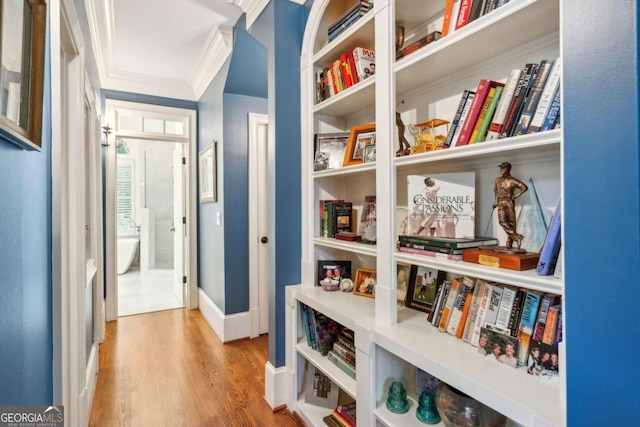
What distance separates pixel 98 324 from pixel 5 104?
2.74m

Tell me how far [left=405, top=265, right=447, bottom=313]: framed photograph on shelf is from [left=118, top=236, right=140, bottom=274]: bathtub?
5.77 m

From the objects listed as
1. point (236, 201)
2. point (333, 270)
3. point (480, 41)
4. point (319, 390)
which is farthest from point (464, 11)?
point (236, 201)

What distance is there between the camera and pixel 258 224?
124 inches

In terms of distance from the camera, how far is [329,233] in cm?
189

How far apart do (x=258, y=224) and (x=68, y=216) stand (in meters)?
1.62

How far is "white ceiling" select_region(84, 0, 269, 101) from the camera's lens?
227 centimetres

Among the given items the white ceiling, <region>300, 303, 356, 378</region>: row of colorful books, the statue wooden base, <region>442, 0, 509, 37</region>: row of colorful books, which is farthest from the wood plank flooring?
the white ceiling

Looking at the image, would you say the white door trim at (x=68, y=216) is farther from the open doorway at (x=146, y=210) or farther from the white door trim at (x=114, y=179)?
the open doorway at (x=146, y=210)

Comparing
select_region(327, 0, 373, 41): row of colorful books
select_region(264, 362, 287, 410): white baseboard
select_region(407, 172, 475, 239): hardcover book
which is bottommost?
select_region(264, 362, 287, 410): white baseboard

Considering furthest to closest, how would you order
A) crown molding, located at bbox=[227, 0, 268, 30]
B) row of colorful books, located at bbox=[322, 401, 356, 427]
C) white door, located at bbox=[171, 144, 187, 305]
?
white door, located at bbox=[171, 144, 187, 305] < crown molding, located at bbox=[227, 0, 268, 30] < row of colorful books, located at bbox=[322, 401, 356, 427]

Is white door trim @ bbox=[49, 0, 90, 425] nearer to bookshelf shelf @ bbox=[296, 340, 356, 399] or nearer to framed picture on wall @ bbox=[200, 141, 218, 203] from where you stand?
bookshelf shelf @ bbox=[296, 340, 356, 399]

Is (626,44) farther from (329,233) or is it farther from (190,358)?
(190,358)

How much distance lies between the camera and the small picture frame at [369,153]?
157 cm

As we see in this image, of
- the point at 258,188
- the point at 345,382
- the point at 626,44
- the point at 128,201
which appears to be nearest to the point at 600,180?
the point at 626,44
